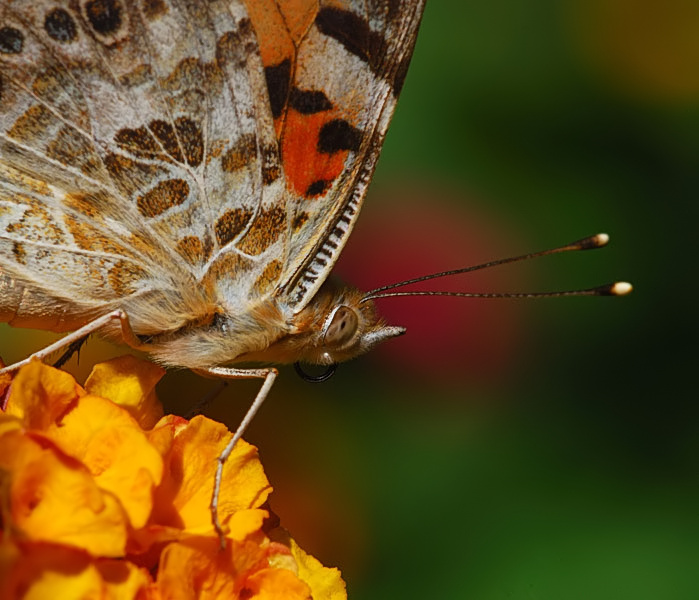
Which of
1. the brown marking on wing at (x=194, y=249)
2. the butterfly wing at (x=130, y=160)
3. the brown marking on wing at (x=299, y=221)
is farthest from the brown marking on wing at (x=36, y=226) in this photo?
the brown marking on wing at (x=299, y=221)

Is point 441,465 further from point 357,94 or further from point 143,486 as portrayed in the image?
point 143,486

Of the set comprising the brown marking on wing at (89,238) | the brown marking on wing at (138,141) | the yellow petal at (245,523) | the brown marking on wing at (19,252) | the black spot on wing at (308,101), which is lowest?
the yellow petal at (245,523)

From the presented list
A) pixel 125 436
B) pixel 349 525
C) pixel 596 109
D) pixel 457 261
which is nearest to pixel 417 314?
pixel 457 261

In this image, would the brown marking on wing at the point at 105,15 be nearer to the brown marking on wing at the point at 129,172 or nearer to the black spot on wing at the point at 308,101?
the brown marking on wing at the point at 129,172

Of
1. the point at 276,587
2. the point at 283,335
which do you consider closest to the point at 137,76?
the point at 283,335

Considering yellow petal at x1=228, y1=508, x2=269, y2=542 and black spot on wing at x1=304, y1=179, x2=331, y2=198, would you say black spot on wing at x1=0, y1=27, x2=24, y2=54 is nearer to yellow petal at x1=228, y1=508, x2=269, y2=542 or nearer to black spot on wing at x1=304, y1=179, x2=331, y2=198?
black spot on wing at x1=304, y1=179, x2=331, y2=198

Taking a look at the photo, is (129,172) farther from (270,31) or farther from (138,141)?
(270,31)
